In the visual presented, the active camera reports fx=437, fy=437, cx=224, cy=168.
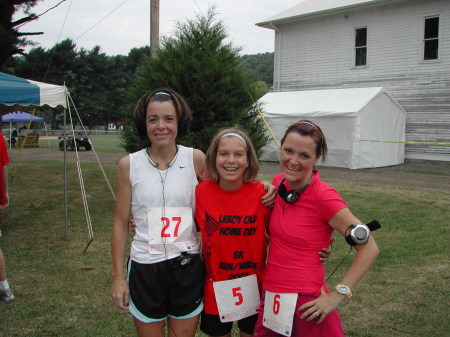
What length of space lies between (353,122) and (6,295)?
1263 centimetres

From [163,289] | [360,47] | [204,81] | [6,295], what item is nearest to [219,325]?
[163,289]

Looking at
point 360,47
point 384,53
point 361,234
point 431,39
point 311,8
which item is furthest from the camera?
point 311,8

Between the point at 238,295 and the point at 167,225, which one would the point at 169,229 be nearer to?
the point at 167,225

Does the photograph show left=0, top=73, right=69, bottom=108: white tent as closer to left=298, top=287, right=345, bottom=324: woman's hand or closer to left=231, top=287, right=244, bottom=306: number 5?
left=231, top=287, right=244, bottom=306: number 5

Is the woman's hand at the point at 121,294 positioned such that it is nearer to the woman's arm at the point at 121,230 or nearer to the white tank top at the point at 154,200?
the woman's arm at the point at 121,230

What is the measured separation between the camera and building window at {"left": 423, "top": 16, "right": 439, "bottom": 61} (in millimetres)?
16812

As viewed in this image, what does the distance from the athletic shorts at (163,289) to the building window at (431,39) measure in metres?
17.4

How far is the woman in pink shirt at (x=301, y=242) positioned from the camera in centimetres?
196

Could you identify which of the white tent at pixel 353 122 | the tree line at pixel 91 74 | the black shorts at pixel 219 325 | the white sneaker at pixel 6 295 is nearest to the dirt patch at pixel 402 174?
the white tent at pixel 353 122

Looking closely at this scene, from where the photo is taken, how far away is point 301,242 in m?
2.03

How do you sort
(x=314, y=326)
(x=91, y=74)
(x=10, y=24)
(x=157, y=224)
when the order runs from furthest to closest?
(x=91, y=74), (x=10, y=24), (x=157, y=224), (x=314, y=326)

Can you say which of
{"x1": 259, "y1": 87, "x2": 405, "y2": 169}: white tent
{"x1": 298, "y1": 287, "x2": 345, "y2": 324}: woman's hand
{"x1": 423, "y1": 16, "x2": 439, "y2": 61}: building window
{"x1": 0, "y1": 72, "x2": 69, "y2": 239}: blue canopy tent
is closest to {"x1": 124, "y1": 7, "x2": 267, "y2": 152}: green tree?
{"x1": 0, "y1": 72, "x2": 69, "y2": 239}: blue canopy tent

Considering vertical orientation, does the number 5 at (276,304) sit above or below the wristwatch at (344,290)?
below

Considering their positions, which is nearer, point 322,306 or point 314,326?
point 322,306
